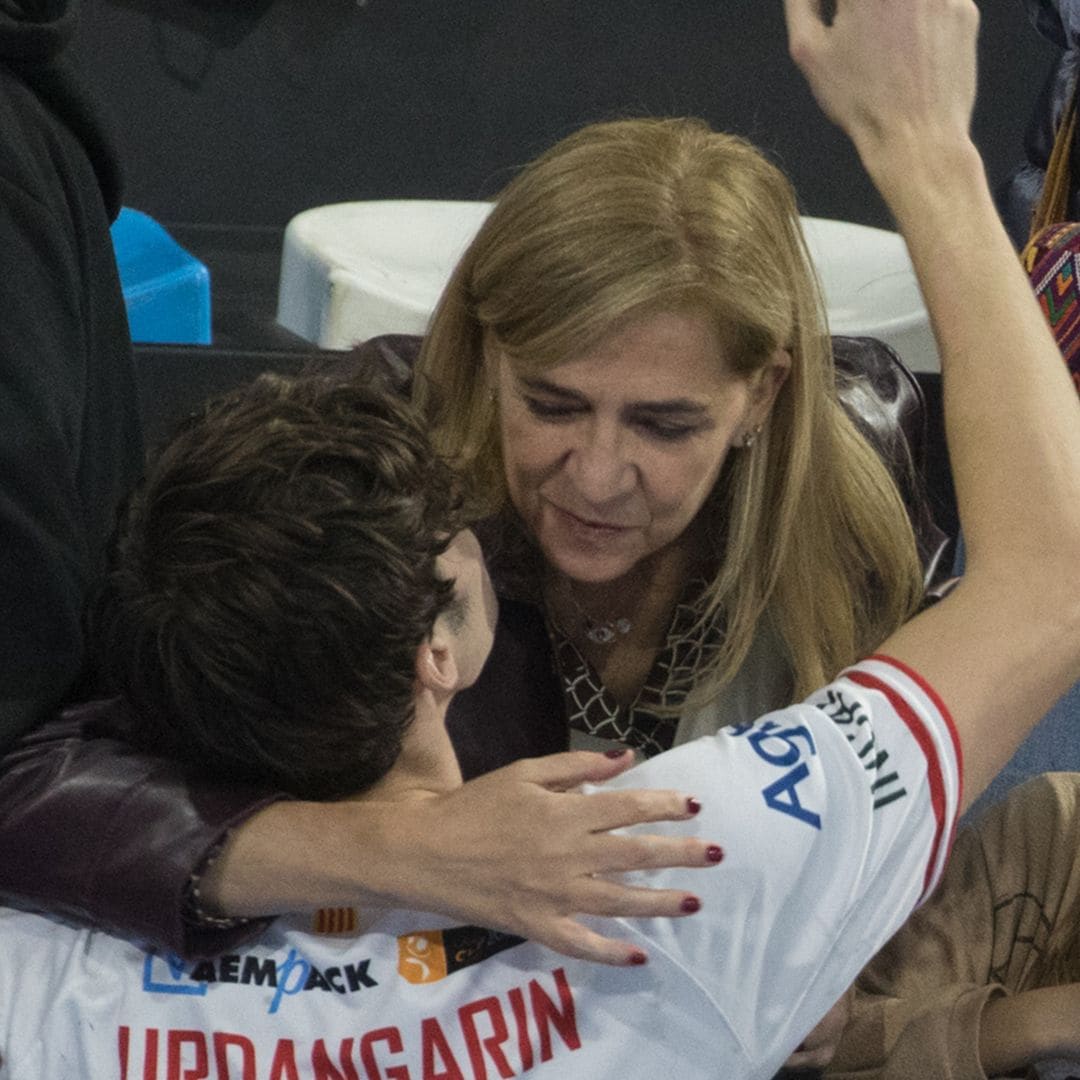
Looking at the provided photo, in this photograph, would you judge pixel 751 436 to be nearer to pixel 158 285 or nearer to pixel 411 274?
pixel 411 274

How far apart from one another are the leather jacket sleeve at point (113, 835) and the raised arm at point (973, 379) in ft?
1.34

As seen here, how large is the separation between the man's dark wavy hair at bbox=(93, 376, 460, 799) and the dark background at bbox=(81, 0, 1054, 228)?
220 cm

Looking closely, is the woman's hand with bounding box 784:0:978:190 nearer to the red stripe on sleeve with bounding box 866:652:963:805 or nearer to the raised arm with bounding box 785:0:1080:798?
the raised arm with bounding box 785:0:1080:798

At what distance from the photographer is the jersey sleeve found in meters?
0.91

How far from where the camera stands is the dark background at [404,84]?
306cm

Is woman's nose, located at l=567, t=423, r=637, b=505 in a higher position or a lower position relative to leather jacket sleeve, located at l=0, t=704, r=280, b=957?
higher

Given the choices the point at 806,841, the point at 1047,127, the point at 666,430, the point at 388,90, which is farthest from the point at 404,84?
the point at 806,841

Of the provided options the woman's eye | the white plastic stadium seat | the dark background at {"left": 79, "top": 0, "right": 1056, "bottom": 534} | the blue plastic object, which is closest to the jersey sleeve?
the woman's eye

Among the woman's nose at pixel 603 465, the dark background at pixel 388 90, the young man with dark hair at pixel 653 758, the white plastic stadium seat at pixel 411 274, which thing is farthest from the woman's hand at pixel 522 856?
the dark background at pixel 388 90

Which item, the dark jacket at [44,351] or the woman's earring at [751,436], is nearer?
the dark jacket at [44,351]

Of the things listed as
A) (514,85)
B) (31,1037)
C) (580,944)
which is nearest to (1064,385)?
(580,944)

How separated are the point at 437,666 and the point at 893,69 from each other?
43cm

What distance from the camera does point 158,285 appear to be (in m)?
2.32

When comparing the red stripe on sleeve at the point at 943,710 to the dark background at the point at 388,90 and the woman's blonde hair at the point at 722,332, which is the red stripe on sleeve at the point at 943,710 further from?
the dark background at the point at 388,90
